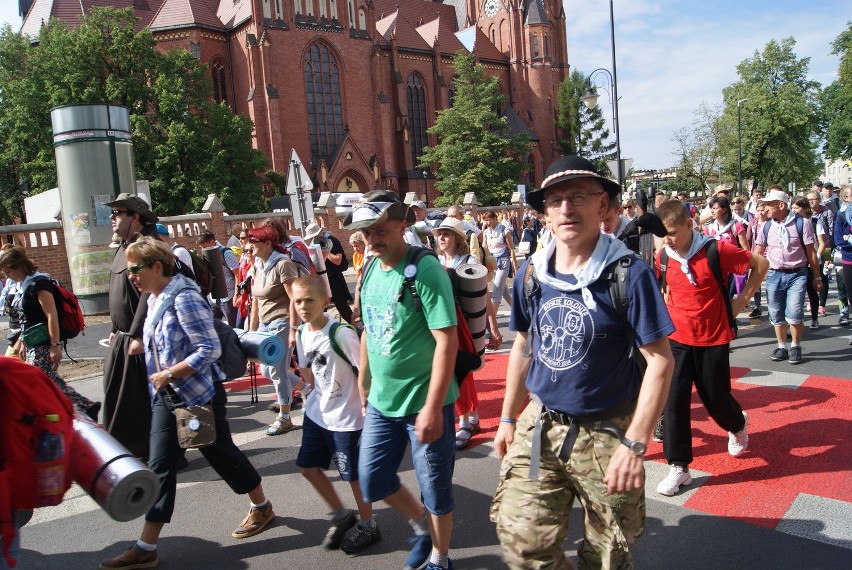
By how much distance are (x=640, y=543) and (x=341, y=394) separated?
1813 mm

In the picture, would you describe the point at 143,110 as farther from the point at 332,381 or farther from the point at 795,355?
the point at 332,381

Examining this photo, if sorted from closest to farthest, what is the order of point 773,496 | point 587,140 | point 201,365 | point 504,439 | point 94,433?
point 94,433
point 504,439
point 201,365
point 773,496
point 587,140

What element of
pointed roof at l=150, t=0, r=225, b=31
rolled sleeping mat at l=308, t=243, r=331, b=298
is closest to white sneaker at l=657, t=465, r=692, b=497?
rolled sleeping mat at l=308, t=243, r=331, b=298

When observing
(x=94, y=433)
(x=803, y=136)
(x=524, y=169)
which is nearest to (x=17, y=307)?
(x=94, y=433)

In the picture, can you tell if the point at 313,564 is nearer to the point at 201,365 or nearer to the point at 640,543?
the point at 201,365

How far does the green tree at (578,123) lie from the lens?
62.2 m

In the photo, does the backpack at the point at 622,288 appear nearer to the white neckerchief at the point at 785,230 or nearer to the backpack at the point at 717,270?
the backpack at the point at 717,270

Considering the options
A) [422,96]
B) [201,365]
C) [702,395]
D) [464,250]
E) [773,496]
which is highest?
[422,96]

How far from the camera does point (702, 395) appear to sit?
14.3 feet

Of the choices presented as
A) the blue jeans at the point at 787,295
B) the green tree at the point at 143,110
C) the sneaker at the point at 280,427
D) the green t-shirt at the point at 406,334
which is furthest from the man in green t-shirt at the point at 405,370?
the green tree at the point at 143,110

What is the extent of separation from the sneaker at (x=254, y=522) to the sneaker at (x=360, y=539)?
1.94ft

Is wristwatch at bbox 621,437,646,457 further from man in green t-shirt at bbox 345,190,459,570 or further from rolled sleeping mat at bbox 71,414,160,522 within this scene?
rolled sleeping mat at bbox 71,414,160,522

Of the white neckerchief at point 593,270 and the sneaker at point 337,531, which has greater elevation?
the white neckerchief at point 593,270

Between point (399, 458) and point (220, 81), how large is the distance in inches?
1712
